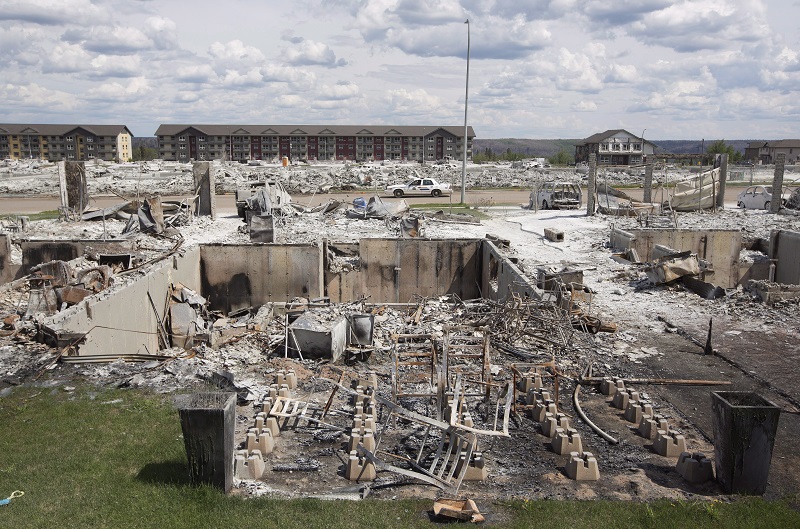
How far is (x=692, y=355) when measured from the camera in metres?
11.8

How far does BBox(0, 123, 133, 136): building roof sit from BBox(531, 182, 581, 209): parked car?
3727 inches

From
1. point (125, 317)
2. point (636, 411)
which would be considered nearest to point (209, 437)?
point (636, 411)

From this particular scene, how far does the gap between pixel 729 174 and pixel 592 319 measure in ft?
143

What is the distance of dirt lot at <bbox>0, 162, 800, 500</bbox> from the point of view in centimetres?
707

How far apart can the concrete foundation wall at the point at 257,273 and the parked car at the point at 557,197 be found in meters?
14.2

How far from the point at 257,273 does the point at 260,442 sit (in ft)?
39.8

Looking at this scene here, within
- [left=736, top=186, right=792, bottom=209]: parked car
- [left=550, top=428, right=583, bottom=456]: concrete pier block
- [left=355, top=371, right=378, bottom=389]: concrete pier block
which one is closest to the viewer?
[left=550, top=428, right=583, bottom=456]: concrete pier block

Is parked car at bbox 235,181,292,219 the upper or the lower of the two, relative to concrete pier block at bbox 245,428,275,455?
upper

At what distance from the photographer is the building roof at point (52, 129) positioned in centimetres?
10475

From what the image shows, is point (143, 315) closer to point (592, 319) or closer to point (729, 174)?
point (592, 319)

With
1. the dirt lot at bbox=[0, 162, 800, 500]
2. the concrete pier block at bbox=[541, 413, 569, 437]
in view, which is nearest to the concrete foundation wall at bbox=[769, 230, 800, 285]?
the dirt lot at bbox=[0, 162, 800, 500]

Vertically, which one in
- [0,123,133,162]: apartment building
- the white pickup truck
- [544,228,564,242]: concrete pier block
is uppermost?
[0,123,133,162]: apartment building

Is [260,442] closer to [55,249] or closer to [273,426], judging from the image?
[273,426]

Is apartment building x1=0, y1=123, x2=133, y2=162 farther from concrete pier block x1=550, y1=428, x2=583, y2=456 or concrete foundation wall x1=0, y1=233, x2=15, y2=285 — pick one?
concrete pier block x1=550, y1=428, x2=583, y2=456
